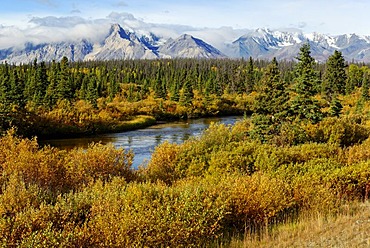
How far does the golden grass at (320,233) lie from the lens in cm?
1099

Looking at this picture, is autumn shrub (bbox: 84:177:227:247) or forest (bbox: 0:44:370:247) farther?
forest (bbox: 0:44:370:247)

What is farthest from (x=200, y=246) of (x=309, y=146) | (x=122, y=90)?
(x=122, y=90)

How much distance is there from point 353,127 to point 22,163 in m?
27.6

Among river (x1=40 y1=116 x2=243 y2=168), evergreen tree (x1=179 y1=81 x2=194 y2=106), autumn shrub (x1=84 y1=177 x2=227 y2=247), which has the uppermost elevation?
autumn shrub (x1=84 y1=177 x2=227 y2=247)

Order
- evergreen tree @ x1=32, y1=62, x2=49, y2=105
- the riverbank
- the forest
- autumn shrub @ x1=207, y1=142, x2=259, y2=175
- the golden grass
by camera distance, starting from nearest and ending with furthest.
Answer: the forest < the golden grass < autumn shrub @ x1=207, y1=142, x2=259, y2=175 < the riverbank < evergreen tree @ x1=32, y1=62, x2=49, y2=105

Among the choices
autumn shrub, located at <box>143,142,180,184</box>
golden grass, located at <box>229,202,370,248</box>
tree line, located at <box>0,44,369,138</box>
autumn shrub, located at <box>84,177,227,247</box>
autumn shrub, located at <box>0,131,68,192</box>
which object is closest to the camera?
autumn shrub, located at <box>84,177,227,247</box>

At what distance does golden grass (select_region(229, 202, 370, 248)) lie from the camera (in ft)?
36.1

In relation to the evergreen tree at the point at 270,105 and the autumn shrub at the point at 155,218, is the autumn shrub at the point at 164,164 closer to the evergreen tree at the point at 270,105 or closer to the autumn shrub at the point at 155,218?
the autumn shrub at the point at 155,218

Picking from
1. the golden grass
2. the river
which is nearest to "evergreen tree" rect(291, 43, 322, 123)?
the river

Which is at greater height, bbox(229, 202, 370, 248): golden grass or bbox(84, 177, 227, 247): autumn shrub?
bbox(84, 177, 227, 247): autumn shrub

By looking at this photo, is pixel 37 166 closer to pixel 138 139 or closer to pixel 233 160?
pixel 233 160

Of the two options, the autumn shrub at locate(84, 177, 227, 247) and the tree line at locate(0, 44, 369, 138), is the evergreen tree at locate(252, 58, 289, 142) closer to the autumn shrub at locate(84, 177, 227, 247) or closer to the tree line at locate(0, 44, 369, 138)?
the tree line at locate(0, 44, 369, 138)

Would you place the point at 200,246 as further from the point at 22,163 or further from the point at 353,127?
the point at 353,127

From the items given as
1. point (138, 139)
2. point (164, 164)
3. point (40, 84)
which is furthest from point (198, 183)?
point (40, 84)
